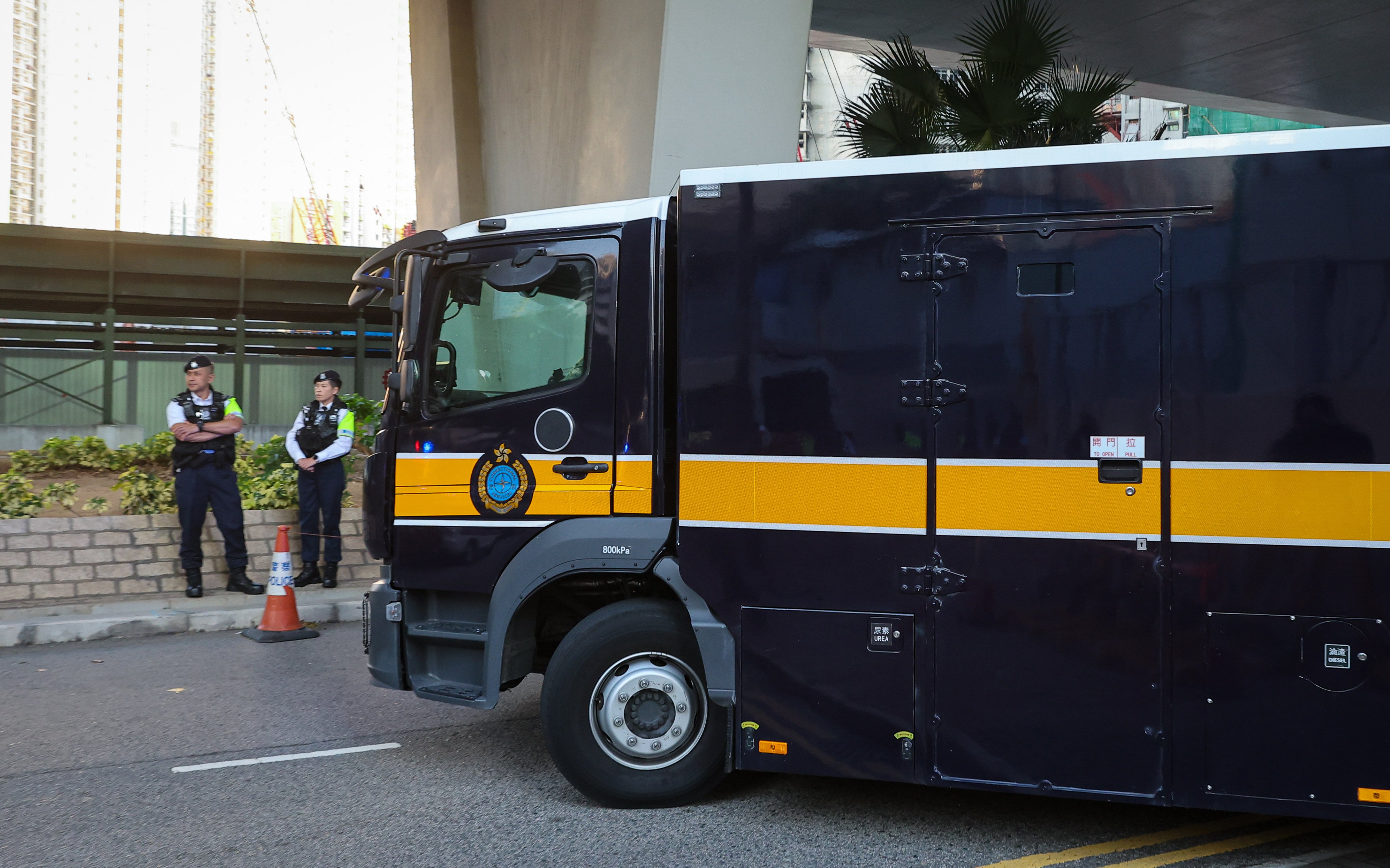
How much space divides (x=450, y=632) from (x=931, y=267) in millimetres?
2743

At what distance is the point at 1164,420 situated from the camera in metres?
3.92

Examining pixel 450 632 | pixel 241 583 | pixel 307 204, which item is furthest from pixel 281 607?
pixel 307 204


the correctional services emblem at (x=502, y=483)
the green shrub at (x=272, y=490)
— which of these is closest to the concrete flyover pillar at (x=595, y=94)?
the correctional services emblem at (x=502, y=483)

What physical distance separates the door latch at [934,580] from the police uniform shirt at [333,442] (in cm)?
698

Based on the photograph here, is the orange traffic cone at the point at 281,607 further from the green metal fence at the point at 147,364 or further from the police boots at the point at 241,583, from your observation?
the green metal fence at the point at 147,364

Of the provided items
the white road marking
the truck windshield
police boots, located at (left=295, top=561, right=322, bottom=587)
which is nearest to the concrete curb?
police boots, located at (left=295, top=561, right=322, bottom=587)

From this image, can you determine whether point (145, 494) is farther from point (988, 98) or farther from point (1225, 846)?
point (988, 98)

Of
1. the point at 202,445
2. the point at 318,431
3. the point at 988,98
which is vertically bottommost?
the point at 202,445

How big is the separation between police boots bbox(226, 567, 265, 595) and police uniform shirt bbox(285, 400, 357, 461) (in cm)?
113

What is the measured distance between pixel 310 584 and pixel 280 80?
44.2 meters

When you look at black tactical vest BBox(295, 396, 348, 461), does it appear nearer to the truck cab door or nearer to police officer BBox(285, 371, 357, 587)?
police officer BBox(285, 371, 357, 587)

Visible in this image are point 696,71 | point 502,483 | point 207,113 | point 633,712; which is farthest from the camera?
point 207,113

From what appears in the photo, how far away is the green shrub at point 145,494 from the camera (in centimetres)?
1001

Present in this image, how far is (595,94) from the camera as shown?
39.7 feet
